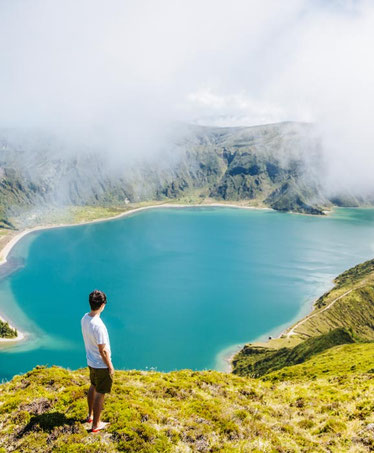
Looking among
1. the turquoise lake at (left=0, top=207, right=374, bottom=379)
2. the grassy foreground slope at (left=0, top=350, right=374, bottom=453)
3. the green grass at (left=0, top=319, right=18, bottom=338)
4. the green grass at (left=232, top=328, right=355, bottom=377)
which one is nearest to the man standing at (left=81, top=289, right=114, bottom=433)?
the grassy foreground slope at (left=0, top=350, right=374, bottom=453)

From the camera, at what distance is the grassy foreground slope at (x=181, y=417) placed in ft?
37.6

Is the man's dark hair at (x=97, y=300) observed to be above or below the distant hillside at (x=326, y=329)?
above

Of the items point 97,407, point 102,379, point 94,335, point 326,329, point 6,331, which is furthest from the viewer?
point 326,329

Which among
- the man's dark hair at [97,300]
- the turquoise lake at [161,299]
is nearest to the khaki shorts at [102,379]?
the man's dark hair at [97,300]

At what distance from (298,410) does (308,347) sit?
2693 inches

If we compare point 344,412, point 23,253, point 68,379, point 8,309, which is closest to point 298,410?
point 344,412

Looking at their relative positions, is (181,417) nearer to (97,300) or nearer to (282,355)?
(97,300)

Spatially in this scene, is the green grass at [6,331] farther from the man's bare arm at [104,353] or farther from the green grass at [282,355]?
the man's bare arm at [104,353]

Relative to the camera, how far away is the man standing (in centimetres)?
1052

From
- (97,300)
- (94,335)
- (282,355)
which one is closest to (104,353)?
(94,335)

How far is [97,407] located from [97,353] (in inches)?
80.7

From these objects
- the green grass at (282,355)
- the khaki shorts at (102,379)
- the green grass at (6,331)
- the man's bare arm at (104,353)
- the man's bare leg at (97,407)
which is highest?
the man's bare arm at (104,353)

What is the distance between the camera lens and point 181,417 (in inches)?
549

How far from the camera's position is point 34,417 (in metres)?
12.6
